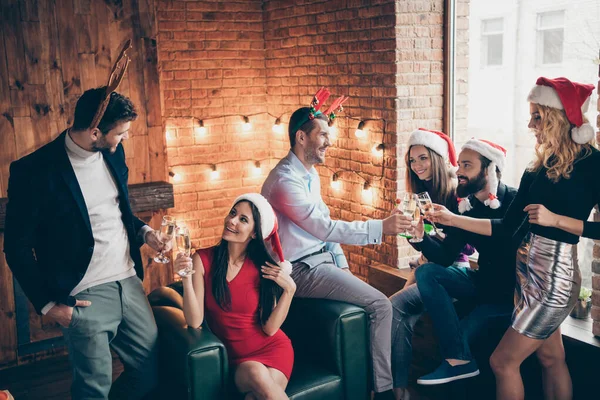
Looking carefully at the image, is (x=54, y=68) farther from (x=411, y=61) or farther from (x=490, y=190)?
(x=490, y=190)

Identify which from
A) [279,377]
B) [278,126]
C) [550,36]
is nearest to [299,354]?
[279,377]

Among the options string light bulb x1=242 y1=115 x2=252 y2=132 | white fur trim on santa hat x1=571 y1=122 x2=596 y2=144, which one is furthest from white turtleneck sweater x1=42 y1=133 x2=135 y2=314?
string light bulb x1=242 y1=115 x2=252 y2=132

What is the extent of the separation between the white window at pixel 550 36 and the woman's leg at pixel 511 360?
1753mm

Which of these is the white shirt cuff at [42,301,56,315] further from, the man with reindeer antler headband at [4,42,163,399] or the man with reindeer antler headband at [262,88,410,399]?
the man with reindeer antler headband at [262,88,410,399]

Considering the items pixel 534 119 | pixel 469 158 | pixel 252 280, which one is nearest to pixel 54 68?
pixel 252 280

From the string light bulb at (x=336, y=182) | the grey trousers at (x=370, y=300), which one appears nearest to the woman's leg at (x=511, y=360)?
the grey trousers at (x=370, y=300)

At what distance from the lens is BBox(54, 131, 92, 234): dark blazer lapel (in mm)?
2836

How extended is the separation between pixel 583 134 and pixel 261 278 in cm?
166

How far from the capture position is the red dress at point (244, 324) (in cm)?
309

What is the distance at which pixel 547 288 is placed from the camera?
116 inches

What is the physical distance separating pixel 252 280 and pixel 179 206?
10.1 ft

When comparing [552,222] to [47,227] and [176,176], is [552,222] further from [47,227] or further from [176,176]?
[176,176]

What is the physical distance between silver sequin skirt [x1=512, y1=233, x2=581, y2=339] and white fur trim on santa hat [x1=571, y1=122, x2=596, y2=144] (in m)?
0.47

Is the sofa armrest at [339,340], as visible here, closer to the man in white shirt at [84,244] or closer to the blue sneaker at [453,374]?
the blue sneaker at [453,374]
